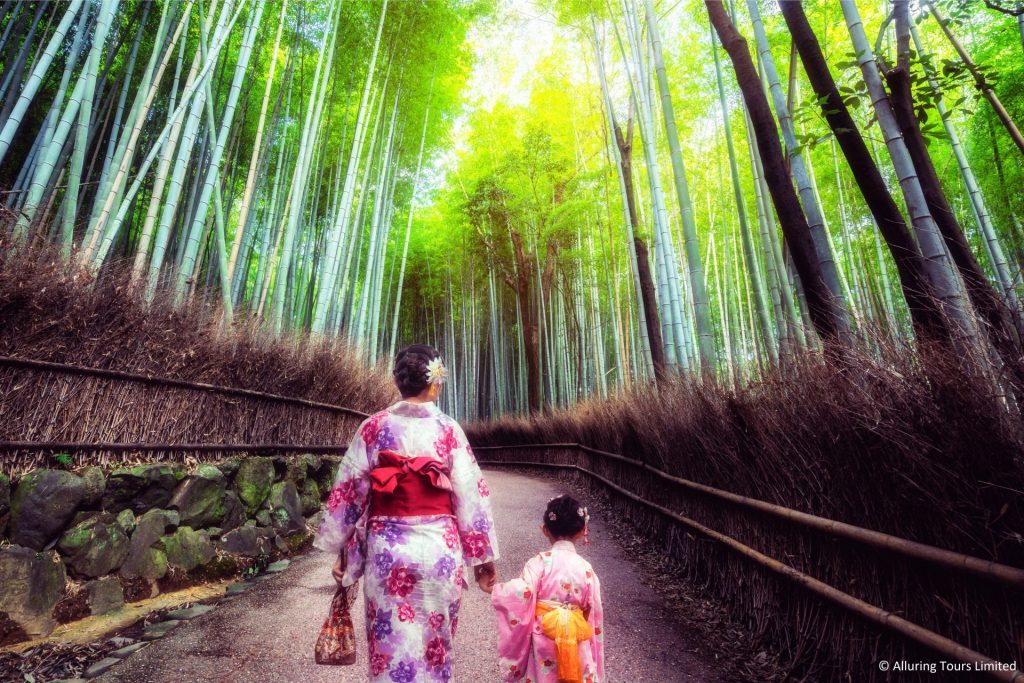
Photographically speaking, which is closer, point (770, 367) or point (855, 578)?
point (855, 578)

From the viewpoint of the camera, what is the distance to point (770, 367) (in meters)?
2.45

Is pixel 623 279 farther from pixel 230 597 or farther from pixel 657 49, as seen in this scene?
pixel 230 597

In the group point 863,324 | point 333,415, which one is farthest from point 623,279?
point 863,324

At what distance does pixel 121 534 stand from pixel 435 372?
1.97 metres

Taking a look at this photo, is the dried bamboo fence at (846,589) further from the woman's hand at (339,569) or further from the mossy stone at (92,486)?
the mossy stone at (92,486)

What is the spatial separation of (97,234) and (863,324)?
13.9 feet

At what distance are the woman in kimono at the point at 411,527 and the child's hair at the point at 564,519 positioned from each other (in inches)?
7.7

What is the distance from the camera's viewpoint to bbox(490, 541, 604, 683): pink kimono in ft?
4.64

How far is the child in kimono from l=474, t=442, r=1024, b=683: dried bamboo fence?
2.71ft

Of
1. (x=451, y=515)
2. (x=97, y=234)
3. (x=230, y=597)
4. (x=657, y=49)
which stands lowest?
(x=230, y=597)

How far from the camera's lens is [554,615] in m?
1.40

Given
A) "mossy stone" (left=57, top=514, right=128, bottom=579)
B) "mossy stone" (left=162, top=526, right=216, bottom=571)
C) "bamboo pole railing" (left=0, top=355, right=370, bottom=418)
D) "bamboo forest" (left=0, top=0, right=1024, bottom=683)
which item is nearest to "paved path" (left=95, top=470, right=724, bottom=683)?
"bamboo forest" (left=0, top=0, right=1024, bottom=683)

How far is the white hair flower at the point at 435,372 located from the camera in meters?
1.54

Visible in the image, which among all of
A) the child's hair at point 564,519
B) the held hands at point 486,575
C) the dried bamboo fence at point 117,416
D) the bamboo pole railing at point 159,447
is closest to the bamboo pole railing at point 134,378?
the dried bamboo fence at point 117,416
